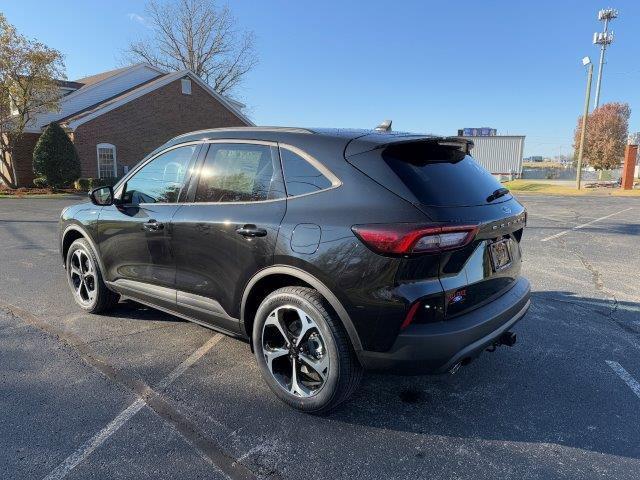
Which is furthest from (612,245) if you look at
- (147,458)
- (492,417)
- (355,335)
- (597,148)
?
(597,148)

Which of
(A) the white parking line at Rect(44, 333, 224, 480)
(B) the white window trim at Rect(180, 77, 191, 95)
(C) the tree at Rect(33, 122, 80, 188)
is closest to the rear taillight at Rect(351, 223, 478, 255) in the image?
(A) the white parking line at Rect(44, 333, 224, 480)

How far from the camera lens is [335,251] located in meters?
2.64

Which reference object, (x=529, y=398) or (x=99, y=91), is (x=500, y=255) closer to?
(x=529, y=398)

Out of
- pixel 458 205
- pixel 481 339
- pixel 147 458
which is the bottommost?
pixel 147 458

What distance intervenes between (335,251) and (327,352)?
0.62 meters

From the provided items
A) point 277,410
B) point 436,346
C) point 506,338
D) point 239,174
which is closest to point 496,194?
point 506,338

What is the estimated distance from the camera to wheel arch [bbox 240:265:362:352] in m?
2.67

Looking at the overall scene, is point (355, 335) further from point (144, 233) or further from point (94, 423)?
point (144, 233)

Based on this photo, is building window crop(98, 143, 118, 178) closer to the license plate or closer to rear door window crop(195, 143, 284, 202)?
rear door window crop(195, 143, 284, 202)

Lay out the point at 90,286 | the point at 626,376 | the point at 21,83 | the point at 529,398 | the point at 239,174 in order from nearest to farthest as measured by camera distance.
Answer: the point at 529,398
the point at 239,174
the point at 626,376
the point at 90,286
the point at 21,83

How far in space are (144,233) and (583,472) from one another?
3.45m

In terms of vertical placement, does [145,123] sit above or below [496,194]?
above

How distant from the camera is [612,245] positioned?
8.89m

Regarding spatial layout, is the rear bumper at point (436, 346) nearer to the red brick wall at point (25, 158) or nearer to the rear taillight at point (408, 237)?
the rear taillight at point (408, 237)
